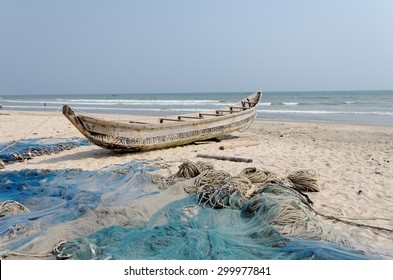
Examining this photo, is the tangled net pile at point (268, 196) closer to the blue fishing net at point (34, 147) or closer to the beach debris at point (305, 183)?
the beach debris at point (305, 183)

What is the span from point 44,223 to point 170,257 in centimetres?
184

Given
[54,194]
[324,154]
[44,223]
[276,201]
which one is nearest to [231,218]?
[276,201]

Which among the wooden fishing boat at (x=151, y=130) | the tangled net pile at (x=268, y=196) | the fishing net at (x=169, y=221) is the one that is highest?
the wooden fishing boat at (x=151, y=130)

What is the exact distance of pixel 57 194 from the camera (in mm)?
5266

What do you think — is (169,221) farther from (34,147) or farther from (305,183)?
(34,147)

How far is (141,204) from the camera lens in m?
4.55

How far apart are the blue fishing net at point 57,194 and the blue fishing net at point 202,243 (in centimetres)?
81

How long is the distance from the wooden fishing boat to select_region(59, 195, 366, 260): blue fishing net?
392 cm

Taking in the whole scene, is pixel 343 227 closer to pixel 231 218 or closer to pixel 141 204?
pixel 231 218

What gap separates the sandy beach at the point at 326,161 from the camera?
4.55 m

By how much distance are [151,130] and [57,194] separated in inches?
138

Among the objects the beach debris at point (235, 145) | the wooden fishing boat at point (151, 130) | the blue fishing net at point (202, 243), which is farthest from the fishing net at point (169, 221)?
the beach debris at point (235, 145)

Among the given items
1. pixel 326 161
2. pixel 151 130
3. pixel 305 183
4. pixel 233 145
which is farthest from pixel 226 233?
pixel 233 145

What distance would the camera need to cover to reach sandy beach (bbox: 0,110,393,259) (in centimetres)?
455
